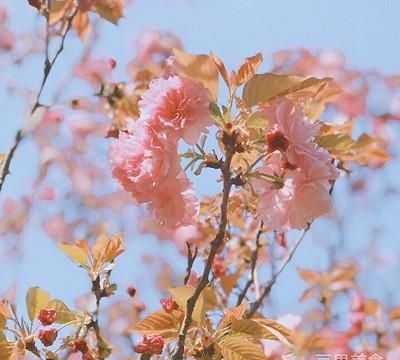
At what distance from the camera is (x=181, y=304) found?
1.27m

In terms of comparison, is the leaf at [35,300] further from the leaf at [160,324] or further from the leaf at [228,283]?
the leaf at [228,283]

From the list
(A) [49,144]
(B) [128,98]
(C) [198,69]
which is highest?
(A) [49,144]

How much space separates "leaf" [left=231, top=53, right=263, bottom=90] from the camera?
123cm

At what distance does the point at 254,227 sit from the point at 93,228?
1.45 metres

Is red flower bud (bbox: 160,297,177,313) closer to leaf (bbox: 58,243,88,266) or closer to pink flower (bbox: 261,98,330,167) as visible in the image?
A: leaf (bbox: 58,243,88,266)

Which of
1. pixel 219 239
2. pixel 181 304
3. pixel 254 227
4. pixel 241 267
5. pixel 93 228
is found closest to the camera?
pixel 219 239

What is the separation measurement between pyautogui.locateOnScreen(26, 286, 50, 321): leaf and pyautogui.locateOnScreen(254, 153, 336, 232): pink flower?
419 millimetres

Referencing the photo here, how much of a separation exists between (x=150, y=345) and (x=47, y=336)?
0.17 m

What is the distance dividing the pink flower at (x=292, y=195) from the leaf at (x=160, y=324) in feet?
0.77

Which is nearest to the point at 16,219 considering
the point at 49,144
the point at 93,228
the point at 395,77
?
the point at 93,228

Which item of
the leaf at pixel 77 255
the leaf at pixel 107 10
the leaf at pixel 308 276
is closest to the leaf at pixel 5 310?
the leaf at pixel 77 255

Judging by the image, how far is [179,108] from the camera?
1187mm

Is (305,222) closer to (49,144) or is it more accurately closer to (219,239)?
(219,239)

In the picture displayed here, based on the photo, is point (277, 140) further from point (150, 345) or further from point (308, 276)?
point (308, 276)
